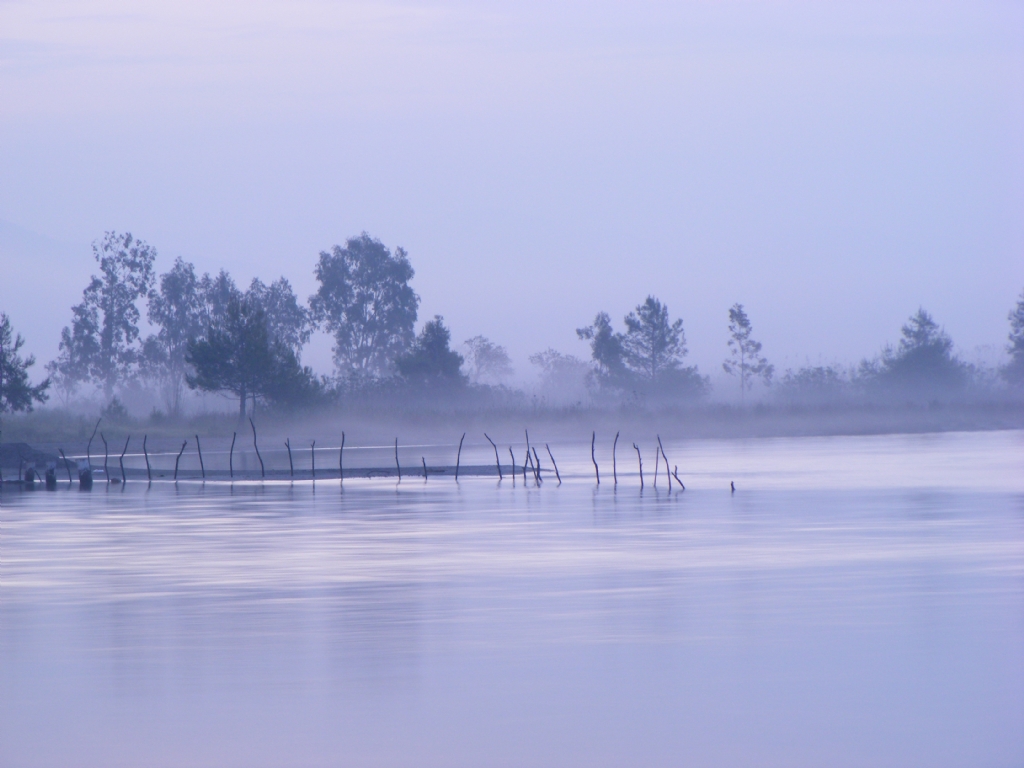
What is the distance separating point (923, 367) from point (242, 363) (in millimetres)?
46109

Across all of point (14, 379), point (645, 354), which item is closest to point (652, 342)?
point (645, 354)

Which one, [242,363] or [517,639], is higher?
[242,363]

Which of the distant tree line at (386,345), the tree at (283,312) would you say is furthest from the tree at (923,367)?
the tree at (283,312)

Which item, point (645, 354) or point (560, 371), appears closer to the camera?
point (645, 354)

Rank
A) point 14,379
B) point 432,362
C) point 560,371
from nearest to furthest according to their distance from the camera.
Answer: point 14,379 < point 432,362 < point 560,371

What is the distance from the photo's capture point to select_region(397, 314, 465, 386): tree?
3091 inches

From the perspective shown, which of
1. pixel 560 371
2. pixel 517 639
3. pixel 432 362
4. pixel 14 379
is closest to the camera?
pixel 517 639

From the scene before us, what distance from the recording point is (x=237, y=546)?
71.8ft

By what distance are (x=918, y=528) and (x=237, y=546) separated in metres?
11.6

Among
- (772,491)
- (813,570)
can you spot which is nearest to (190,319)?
(772,491)

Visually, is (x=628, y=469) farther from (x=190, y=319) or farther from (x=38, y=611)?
(x=190, y=319)

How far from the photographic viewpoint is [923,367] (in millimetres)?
88062

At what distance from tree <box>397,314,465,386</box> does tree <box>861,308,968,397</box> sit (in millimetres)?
29466

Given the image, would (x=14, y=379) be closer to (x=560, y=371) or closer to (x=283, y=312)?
(x=283, y=312)
